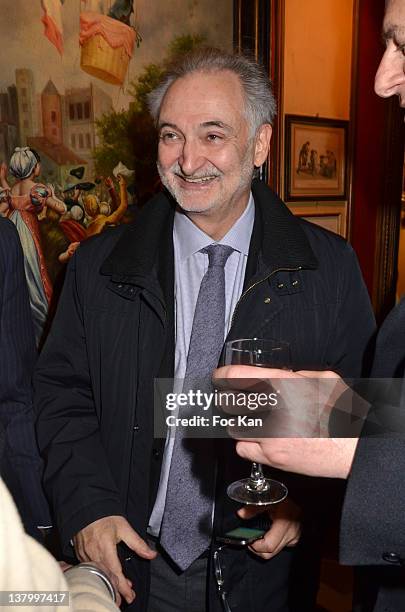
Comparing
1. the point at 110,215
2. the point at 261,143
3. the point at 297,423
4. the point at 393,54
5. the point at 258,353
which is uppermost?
the point at 393,54

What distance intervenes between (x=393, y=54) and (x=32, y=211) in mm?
1400

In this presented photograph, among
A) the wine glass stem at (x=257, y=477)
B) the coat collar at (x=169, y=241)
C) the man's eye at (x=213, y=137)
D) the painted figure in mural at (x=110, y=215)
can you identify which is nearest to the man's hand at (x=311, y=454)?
the wine glass stem at (x=257, y=477)

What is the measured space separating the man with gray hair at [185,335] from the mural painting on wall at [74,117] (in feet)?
1.53

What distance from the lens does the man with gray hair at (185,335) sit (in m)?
1.65

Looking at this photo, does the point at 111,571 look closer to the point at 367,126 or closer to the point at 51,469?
the point at 51,469

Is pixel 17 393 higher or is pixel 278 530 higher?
pixel 17 393

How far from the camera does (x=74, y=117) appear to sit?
7.68 ft

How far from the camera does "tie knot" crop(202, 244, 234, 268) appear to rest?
71.4 inches

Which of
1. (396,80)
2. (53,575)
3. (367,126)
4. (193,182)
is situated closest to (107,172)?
(193,182)

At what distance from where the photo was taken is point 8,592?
0.64 metres

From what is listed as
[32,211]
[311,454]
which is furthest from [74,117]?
[311,454]

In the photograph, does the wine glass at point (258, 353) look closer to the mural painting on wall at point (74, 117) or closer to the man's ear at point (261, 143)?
the man's ear at point (261, 143)

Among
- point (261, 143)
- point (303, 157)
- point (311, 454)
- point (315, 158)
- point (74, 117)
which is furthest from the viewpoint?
point (315, 158)

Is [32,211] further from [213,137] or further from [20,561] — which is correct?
[20,561]
